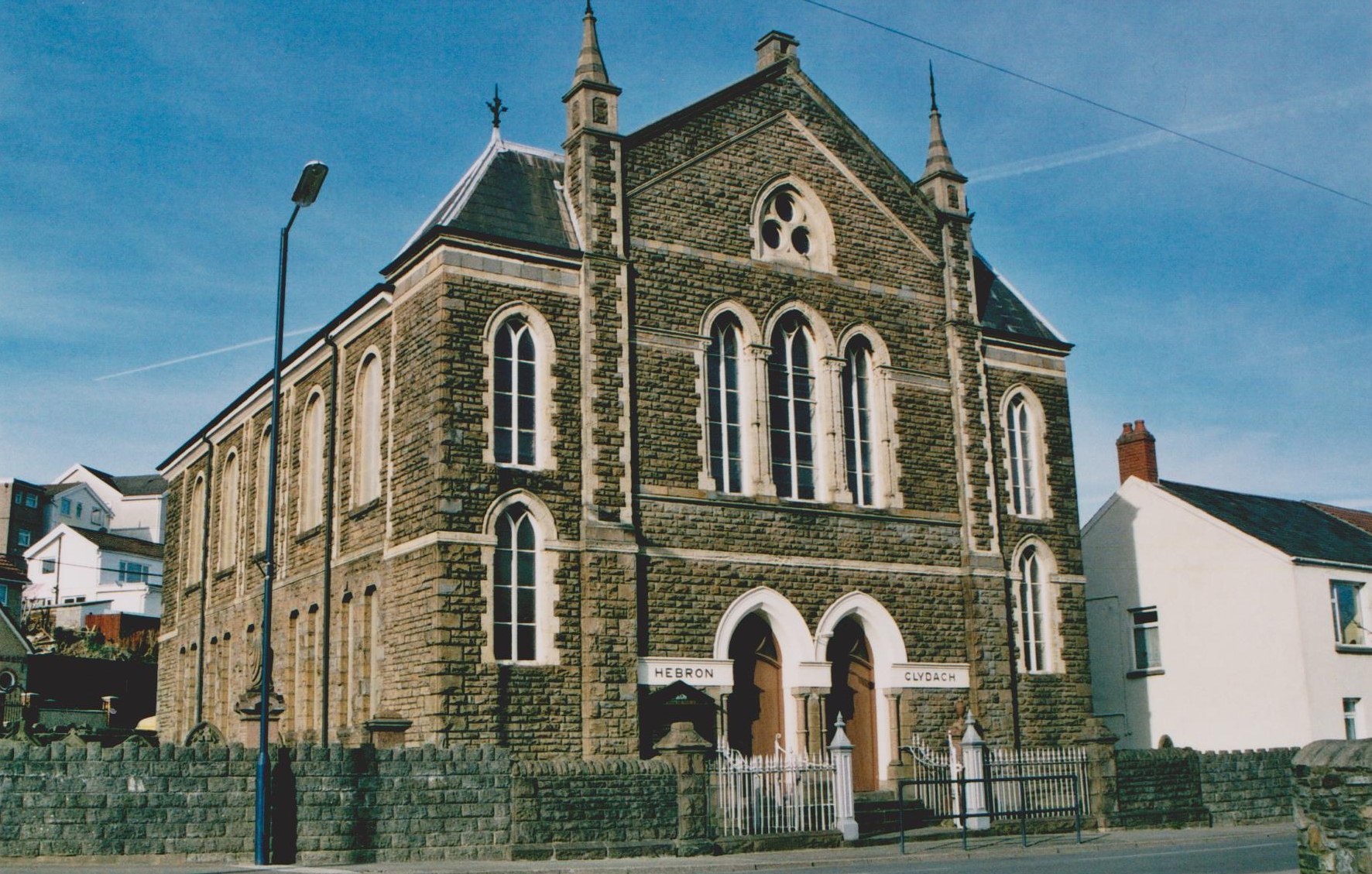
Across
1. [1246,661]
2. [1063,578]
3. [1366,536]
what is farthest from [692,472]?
[1366,536]

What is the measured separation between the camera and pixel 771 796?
70.7 ft

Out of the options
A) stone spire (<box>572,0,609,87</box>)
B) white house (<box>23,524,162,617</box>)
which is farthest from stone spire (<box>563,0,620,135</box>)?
white house (<box>23,524,162,617</box>)

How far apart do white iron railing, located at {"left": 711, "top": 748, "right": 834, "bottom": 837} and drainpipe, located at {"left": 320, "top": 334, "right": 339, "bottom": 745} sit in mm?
8160

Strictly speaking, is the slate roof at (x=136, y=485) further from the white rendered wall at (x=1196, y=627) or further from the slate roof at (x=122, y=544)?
the white rendered wall at (x=1196, y=627)

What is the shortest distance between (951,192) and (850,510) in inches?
302

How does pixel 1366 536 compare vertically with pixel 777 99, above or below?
below

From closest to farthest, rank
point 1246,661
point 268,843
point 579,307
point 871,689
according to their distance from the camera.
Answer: point 268,843, point 579,307, point 871,689, point 1246,661

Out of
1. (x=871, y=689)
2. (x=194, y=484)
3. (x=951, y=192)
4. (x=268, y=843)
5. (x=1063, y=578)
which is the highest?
(x=951, y=192)

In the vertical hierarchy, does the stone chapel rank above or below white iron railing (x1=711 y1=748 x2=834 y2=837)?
above

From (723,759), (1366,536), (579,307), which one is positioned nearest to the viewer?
(723,759)

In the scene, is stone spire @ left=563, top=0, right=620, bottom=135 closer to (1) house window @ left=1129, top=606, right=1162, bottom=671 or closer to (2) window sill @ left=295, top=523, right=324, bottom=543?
(2) window sill @ left=295, top=523, right=324, bottom=543

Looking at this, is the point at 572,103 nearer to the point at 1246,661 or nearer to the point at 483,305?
the point at 483,305

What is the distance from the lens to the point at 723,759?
21.5 m

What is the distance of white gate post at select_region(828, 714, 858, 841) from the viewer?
21.0 meters
